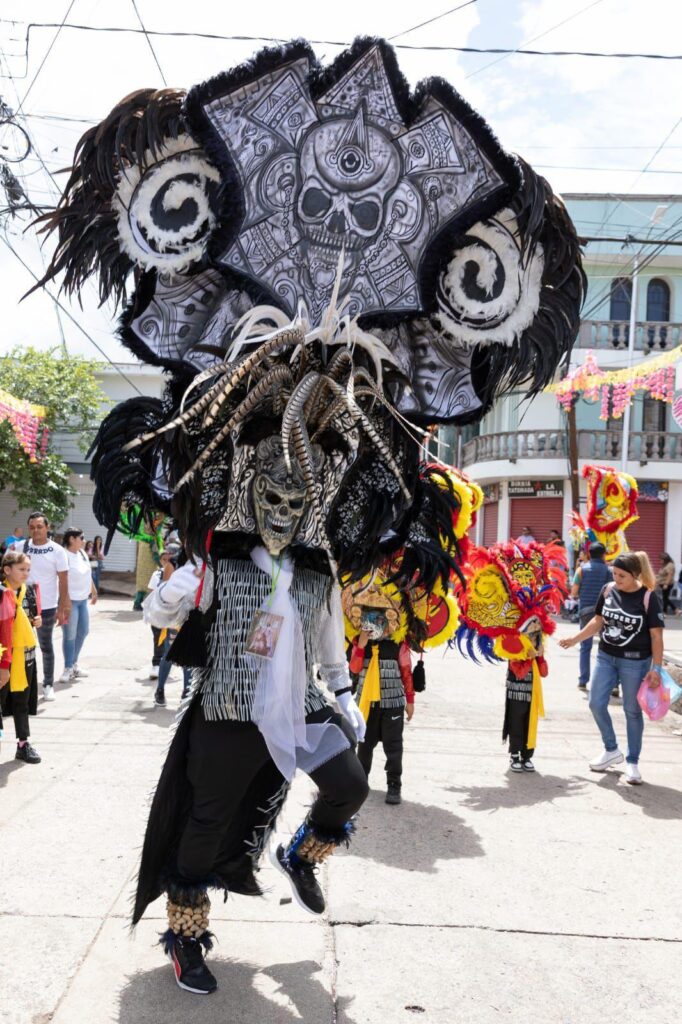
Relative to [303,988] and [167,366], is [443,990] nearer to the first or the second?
[303,988]

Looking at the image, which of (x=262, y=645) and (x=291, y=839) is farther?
(x=291, y=839)

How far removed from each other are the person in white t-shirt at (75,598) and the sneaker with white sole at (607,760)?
5.45 metres

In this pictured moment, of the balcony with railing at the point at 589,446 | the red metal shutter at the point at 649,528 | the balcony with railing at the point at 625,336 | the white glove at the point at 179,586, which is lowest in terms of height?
the white glove at the point at 179,586

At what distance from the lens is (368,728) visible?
18.0 feet

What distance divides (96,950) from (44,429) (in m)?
17.0

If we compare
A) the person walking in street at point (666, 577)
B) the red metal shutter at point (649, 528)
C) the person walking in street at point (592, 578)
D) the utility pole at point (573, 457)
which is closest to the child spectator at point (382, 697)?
the person walking in street at point (592, 578)

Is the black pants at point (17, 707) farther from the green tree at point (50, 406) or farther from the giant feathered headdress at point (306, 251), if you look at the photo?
the green tree at point (50, 406)

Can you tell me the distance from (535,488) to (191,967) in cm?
2530

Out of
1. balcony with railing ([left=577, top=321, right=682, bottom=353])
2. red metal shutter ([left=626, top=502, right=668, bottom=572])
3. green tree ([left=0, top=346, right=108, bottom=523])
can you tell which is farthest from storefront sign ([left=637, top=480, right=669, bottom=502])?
green tree ([left=0, top=346, right=108, bottom=523])

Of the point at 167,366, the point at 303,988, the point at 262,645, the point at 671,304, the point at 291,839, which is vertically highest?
the point at 671,304

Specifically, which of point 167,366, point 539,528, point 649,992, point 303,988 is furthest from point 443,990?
point 539,528

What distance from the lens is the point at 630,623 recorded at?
6297 millimetres

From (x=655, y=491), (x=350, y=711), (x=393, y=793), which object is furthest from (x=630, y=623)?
(x=655, y=491)

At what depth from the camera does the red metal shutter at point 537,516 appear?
2705 centimetres
